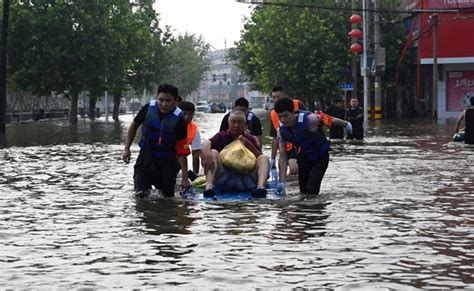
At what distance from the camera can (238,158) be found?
1308 cm

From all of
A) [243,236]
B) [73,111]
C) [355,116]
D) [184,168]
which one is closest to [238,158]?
[184,168]

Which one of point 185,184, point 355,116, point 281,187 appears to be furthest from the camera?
point 355,116

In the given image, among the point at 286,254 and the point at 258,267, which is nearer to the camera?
the point at 258,267

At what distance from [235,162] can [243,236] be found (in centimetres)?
371

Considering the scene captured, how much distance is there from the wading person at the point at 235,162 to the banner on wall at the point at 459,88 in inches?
1953

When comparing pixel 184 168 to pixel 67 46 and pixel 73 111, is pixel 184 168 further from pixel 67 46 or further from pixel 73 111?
pixel 73 111

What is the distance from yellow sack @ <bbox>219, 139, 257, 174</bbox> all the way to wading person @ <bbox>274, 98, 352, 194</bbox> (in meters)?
0.47

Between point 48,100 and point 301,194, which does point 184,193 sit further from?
point 48,100

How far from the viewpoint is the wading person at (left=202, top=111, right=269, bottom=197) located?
42.7 ft

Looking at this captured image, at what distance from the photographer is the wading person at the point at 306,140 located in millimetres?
12859

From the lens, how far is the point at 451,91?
61344mm

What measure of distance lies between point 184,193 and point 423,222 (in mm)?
3668

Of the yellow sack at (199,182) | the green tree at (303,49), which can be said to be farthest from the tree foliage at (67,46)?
the yellow sack at (199,182)

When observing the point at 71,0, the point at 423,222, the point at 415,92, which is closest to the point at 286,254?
the point at 423,222
